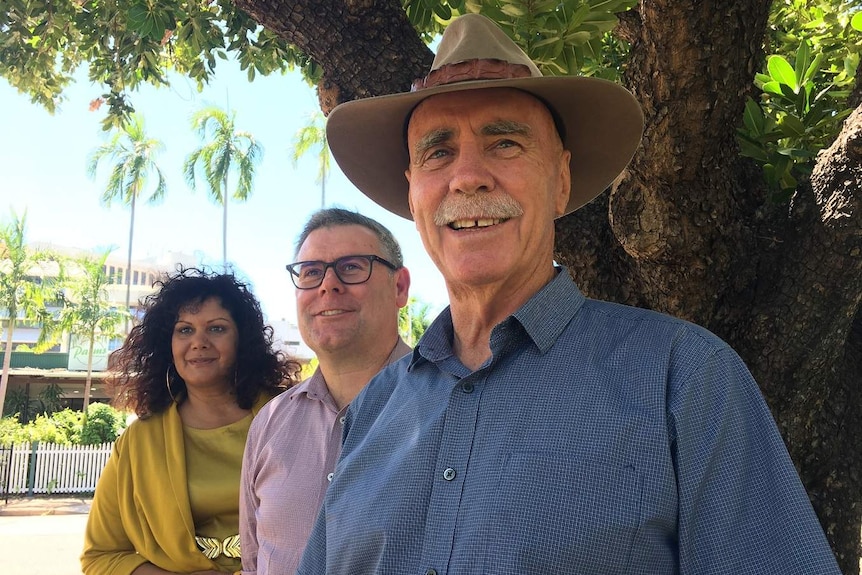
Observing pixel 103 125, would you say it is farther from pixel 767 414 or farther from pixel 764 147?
pixel 767 414

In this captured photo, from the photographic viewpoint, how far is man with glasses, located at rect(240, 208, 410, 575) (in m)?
2.51

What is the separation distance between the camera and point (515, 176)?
1.76 metres

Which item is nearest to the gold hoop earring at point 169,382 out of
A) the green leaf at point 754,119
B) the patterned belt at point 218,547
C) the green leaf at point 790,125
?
the patterned belt at point 218,547

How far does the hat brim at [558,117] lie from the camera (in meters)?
1.88

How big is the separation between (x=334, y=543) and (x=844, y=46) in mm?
3846

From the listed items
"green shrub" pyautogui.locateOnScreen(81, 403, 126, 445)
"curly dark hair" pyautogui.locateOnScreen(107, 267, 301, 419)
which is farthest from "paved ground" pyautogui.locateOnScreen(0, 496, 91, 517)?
"curly dark hair" pyautogui.locateOnScreen(107, 267, 301, 419)

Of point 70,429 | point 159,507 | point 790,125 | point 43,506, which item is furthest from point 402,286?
point 70,429

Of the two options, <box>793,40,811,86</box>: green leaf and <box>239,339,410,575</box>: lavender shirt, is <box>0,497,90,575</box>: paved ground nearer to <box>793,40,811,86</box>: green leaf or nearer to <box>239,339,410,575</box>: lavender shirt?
<box>239,339,410,575</box>: lavender shirt

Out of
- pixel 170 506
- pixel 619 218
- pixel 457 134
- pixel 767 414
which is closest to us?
pixel 767 414

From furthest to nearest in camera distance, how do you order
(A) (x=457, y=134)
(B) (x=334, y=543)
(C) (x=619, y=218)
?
(C) (x=619, y=218) → (A) (x=457, y=134) → (B) (x=334, y=543)

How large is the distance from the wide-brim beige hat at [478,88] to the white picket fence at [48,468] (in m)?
22.0

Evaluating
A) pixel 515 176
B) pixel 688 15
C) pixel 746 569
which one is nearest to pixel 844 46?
pixel 688 15

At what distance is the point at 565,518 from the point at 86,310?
104 feet

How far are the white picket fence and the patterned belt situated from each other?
20.6 metres
